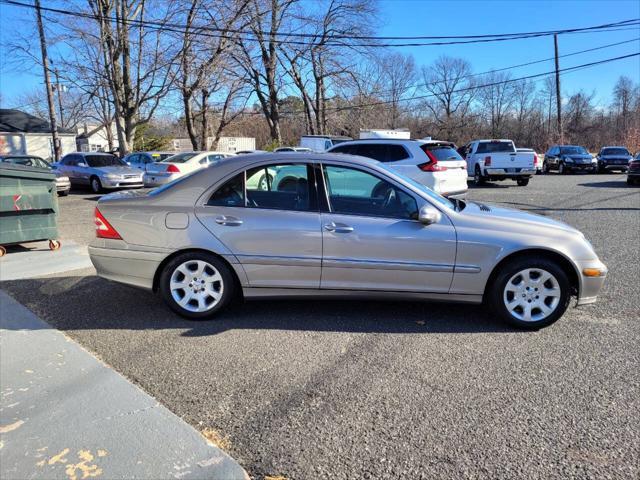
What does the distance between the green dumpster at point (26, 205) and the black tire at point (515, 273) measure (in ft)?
22.2

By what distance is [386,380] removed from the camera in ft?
10.9

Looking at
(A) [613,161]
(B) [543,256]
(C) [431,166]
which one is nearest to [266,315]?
(B) [543,256]

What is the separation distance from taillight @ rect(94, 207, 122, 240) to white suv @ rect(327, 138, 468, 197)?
607 centimetres

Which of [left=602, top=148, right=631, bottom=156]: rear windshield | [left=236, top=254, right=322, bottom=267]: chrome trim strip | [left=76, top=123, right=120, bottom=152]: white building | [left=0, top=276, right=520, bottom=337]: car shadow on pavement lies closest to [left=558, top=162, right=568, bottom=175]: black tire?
[left=602, top=148, right=631, bottom=156]: rear windshield

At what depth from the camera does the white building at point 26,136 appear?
39.9 metres

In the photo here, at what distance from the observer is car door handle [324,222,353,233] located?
13.6ft

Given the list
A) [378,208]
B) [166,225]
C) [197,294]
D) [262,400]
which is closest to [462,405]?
[262,400]

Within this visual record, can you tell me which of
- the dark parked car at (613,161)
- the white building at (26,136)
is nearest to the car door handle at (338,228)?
the dark parked car at (613,161)

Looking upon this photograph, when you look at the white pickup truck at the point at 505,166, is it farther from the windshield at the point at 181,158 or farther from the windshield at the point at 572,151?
the windshield at the point at 181,158

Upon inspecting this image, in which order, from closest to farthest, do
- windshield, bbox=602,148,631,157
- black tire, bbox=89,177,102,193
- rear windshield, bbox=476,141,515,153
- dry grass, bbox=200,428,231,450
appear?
dry grass, bbox=200,428,231,450, black tire, bbox=89,177,102,193, rear windshield, bbox=476,141,515,153, windshield, bbox=602,148,631,157

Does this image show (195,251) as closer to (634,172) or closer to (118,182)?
(118,182)

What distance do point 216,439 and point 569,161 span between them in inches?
1113

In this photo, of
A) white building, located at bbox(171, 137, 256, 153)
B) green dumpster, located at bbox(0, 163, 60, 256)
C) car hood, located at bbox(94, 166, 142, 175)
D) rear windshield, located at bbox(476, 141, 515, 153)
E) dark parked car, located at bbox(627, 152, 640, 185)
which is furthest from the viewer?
white building, located at bbox(171, 137, 256, 153)

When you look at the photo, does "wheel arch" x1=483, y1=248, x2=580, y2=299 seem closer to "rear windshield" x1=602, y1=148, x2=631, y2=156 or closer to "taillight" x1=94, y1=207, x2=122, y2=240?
"taillight" x1=94, y1=207, x2=122, y2=240
